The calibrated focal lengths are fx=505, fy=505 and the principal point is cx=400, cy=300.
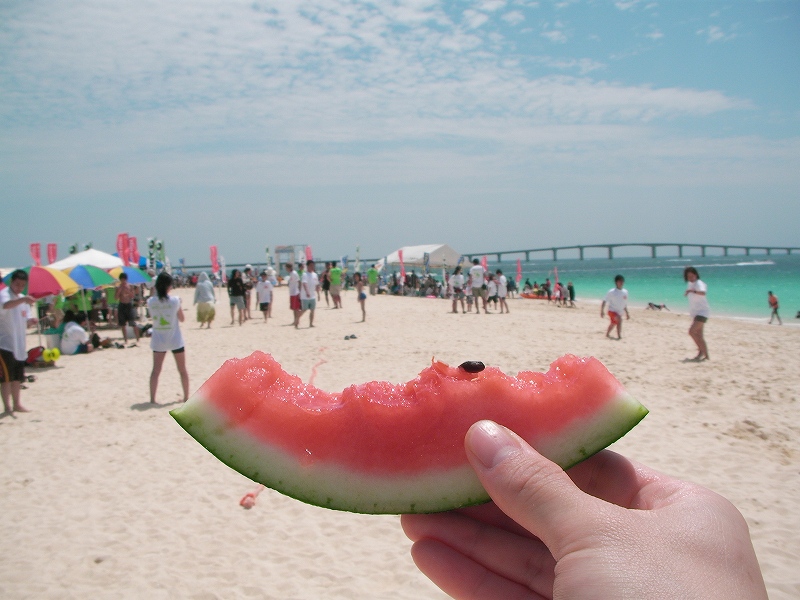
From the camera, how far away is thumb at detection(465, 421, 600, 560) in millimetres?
1216

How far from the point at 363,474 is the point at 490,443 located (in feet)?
1.42

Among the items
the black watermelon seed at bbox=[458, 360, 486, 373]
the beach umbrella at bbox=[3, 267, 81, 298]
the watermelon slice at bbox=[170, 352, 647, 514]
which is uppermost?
the beach umbrella at bbox=[3, 267, 81, 298]

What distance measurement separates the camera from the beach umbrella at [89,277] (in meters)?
12.8

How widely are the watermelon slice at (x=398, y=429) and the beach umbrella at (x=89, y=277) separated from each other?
13235 mm

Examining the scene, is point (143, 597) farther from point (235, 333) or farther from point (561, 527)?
point (235, 333)

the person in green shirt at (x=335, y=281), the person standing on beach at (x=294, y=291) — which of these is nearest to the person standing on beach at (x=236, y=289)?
the person standing on beach at (x=294, y=291)

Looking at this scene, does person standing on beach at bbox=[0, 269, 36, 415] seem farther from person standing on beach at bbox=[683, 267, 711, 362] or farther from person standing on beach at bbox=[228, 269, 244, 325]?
person standing on beach at bbox=[683, 267, 711, 362]

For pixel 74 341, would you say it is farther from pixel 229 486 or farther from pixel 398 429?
pixel 398 429

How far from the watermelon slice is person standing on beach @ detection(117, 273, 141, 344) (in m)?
14.1

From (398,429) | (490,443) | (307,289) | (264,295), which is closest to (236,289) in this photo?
(264,295)

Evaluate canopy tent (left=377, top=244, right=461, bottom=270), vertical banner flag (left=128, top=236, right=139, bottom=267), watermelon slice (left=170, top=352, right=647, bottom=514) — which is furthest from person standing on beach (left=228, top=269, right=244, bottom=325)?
canopy tent (left=377, top=244, right=461, bottom=270)

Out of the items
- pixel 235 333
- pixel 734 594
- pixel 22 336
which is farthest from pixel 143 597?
pixel 235 333

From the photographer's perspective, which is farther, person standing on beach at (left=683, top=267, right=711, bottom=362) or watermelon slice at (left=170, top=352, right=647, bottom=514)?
person standing on beach at (left=683, top=267, right=711, bottom=362)

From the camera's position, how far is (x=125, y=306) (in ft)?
47.0
